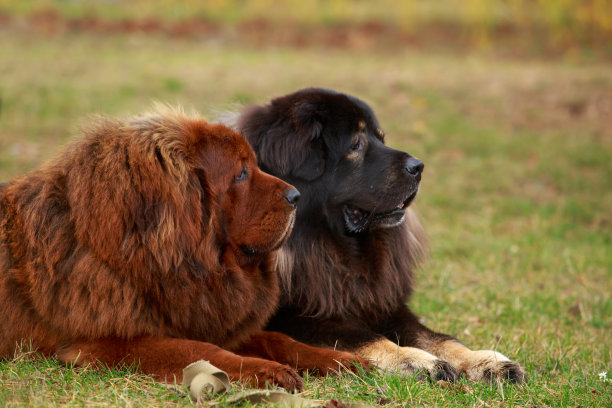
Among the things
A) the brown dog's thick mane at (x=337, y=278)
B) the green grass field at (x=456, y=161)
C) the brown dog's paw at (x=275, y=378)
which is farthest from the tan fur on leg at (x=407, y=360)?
the brown dog's paw at (x=275, y=378)

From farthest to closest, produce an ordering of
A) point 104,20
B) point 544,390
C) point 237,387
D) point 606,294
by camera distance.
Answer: point 104,20
point 606,294
point 544,390
point 237,387

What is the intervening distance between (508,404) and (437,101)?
9906 millimetres

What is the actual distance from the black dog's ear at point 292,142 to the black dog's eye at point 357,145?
208 mm

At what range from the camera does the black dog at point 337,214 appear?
4.44m

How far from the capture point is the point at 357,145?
4.60 metres

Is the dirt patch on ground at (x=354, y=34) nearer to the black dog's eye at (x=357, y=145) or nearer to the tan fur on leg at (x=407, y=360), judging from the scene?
the black dog's eye at (x=357, y=145)

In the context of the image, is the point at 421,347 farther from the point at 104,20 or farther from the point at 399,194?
the point at 104,20

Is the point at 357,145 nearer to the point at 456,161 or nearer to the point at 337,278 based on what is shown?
the point at 337,278

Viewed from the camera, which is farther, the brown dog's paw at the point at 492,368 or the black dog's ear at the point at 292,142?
the black dog's ear at the point at 292,142

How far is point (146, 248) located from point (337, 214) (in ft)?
5.10

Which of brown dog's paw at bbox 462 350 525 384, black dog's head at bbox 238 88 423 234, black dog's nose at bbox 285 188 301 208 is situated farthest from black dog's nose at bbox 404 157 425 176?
brown dog's paw at bbox 462 350 525 384

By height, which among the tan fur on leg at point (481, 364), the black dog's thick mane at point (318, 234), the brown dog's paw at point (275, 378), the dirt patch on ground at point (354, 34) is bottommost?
the tan fur on leg at point (481, 364)

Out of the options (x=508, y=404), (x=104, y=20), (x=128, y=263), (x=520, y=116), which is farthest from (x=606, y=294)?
(x=104, y=20)

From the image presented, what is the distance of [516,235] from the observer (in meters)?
8.52
